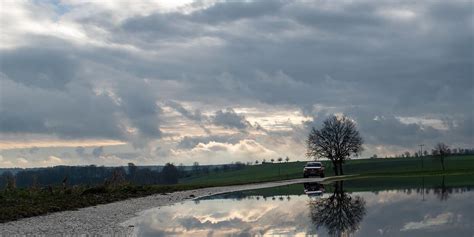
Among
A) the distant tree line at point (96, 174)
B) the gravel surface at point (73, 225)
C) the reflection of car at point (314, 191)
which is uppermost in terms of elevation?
the distant tree line at point (96, 174)

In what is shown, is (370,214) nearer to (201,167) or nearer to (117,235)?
(117,235)

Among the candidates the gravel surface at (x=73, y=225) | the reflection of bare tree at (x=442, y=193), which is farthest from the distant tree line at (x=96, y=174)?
the gravel surface at (x=73, y=225)

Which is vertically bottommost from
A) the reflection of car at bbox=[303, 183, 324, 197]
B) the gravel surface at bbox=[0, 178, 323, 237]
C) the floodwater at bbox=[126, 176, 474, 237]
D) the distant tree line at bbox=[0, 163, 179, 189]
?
the gravel surface at bbox=[0, 178, 323, 237]

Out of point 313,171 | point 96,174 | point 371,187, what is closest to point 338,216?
point 371,187

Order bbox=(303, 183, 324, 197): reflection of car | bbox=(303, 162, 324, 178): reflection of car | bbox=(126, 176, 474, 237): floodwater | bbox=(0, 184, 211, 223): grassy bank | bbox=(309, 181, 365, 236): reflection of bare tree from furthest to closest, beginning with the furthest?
bbox=(303, 162, 324, 178): reflection of car → bbox=(303, 183, 324, 197): reflection of car → bbox=(0, 184, 211, 223): grassy bank → bbox=(309, 181, 365, 236): reflection of bare tree → bbox=(126, 176, 474, 237): floodwater

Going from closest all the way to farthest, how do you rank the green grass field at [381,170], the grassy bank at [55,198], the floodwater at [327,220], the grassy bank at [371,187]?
1. the floodwater at [327,220]
2. the grassy bank at [55,198]
3. the grassy bank at [371,187]
4. the green grass field at [381,170]

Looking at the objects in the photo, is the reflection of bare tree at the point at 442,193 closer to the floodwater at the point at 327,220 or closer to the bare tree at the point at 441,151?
the floodwater at the point at 327,220

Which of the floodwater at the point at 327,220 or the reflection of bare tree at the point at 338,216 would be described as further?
the reflection of bare tree at the point at 338,216

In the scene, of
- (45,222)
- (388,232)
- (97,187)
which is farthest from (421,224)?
(97,187)

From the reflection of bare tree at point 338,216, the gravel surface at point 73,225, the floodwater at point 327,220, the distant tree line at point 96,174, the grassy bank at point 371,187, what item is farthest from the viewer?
the distant tree line at point 96,174

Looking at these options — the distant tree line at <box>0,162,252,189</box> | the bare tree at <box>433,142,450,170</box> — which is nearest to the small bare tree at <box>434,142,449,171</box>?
the bare tree at <box>433,142,450,170</box>

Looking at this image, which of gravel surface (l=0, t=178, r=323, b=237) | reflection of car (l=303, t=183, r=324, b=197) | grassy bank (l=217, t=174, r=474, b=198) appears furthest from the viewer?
grassy bank (l=217, t=174, r=474, b=198)

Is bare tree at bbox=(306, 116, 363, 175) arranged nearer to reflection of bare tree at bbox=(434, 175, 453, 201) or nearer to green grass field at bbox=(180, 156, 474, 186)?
green grass field at bbox=(180, 156, 474, 186)

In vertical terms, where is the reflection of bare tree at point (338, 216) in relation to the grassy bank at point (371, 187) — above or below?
below
